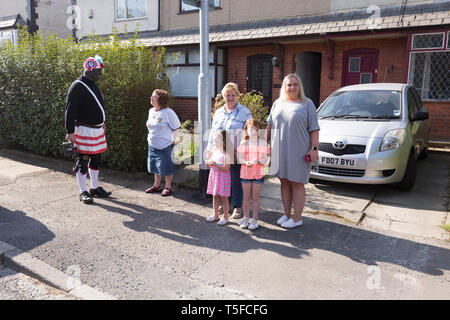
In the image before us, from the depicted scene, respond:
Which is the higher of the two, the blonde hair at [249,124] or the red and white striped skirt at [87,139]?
the blonde hair at [249,124]

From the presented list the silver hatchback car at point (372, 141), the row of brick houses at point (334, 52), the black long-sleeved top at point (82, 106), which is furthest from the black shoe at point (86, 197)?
the row of brick houses at point (334, 52)

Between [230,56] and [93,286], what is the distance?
11979 millimetres

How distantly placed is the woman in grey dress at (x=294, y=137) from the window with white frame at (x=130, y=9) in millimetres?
13781

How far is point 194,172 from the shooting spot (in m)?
7.16

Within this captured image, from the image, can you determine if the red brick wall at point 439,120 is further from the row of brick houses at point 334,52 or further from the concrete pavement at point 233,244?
the concrete pavement at point 233,244

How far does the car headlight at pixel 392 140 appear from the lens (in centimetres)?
579

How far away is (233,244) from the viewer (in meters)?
4.13

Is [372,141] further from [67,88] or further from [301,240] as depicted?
[67,88]

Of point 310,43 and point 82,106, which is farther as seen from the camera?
point 310,43

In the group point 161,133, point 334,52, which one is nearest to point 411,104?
point 161,133

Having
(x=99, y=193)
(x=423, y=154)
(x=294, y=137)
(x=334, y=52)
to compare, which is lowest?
(x=99, y=193)

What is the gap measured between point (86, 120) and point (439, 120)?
938 centimetres

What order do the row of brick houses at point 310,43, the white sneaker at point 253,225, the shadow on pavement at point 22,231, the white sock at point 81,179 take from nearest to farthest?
the shadow on pavement at point 22,231
the white sneaker at point 253,225
the white sock at point 81,179
the row of brick houses at point 310,43
